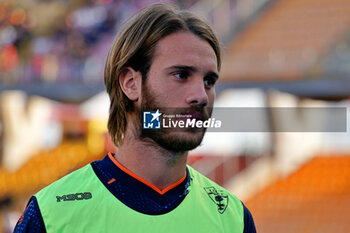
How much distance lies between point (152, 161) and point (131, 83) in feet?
0.97

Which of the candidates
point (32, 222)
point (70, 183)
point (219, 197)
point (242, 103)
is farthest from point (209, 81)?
point (242, 103)

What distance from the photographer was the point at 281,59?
36.1 ft

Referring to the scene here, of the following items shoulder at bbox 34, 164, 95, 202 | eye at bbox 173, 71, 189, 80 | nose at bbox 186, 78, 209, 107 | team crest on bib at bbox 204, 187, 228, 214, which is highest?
eye at bbox 173, 71, 189, 80

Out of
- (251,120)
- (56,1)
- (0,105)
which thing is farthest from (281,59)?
(56,1)

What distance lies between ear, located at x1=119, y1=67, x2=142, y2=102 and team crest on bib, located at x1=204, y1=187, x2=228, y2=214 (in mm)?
499

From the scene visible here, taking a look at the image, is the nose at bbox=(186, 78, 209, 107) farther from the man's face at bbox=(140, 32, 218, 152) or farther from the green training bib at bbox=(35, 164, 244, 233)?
the green training bib at bbox=(35, 164, 244, 233)

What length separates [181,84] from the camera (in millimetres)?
1865

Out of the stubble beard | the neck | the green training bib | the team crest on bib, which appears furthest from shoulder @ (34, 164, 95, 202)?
the team crest on bib

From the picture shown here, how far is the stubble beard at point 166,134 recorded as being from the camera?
1841 mm

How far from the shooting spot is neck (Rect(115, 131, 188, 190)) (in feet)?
6.55

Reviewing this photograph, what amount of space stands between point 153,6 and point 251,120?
30.4 ft

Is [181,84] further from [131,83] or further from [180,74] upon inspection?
[131,83]

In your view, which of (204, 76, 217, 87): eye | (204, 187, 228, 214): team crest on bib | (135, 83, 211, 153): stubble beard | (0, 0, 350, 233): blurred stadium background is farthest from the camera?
(0, 0, 350, 233): blurred stadium background

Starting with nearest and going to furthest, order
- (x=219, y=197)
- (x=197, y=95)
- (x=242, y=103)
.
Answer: (x=197, y=95), (x=219, y=197), (x=242, y=103)
